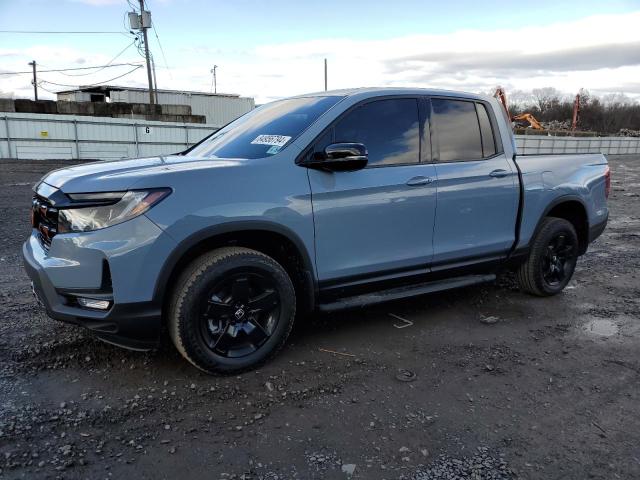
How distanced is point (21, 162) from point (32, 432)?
19099 mm

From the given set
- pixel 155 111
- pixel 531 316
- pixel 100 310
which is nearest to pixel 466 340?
pixel 531 316

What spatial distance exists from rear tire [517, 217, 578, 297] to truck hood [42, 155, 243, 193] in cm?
306

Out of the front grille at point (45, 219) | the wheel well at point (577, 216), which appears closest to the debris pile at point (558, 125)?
the wheel well at point (577, 216)

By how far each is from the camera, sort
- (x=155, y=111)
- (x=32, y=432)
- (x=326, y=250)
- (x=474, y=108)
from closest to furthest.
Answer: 1. (x=32, y=432)
2. (x=326, y=250)
3. (x=474, y=108)
4. (x=155, y=111)

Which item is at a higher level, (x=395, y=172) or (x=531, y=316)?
(x=395, y=172)

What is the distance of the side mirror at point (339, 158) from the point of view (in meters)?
3.45

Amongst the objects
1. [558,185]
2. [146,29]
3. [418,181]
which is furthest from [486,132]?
[146,29]

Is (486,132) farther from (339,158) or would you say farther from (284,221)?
(284,221)

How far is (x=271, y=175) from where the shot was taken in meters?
3.38

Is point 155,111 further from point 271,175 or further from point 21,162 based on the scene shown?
point 271,175

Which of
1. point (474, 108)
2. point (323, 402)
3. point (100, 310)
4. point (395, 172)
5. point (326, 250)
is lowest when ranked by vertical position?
point (323, 402)

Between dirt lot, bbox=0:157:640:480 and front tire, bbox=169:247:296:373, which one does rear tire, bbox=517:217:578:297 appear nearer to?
dirt lot, bbox=0:157:640:480

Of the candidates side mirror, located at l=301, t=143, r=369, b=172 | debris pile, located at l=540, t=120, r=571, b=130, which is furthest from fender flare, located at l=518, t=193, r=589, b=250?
debris pile, located at l=540, t=120, r=571, b=130

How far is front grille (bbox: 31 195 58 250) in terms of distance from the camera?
314 cm
